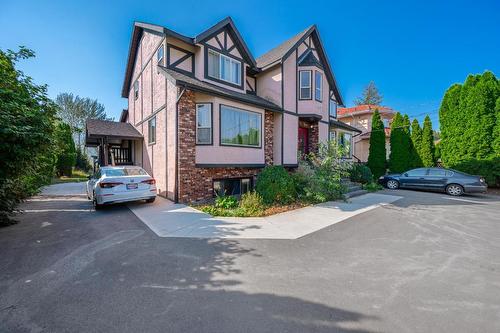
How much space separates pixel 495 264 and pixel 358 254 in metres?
2.30

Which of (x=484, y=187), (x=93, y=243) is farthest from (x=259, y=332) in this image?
(x=484, y=187)

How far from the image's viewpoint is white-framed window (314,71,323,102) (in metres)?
13.1

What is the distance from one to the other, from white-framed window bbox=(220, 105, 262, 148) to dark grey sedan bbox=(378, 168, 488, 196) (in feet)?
32.2

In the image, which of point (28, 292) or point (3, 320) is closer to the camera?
point (3, 320)

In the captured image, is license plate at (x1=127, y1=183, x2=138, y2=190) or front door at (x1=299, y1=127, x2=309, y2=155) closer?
license plate at (x1=127, y1=183, x2=138, y2=190)

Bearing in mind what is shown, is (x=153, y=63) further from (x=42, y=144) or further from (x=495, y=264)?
(x=495, y=264)

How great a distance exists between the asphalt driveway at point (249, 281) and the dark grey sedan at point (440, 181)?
7.90 m

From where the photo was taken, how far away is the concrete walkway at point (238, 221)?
5.66m

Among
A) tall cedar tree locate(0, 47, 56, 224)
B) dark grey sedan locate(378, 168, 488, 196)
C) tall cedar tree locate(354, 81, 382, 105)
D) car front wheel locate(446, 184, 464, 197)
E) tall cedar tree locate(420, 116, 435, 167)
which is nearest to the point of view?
tall cedar tree locate(0, 47, 56, 224)

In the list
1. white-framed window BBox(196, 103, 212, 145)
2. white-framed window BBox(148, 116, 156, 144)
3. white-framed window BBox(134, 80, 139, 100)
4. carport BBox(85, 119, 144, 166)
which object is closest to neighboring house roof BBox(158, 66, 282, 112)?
white-framed window BBox(196, 103, 212, 145)

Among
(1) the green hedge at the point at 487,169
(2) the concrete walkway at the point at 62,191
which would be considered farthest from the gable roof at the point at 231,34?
(1) the green hedge at the point at 487,169

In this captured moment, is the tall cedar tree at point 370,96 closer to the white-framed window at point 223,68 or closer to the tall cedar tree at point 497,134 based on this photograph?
the tall cedar tree at point 497,134

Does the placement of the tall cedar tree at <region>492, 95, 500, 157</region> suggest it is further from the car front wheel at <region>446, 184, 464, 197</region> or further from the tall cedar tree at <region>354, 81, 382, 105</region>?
the tall cedar tree at <region>354, 81, 382, 105</region>

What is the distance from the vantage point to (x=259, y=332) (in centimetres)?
240
